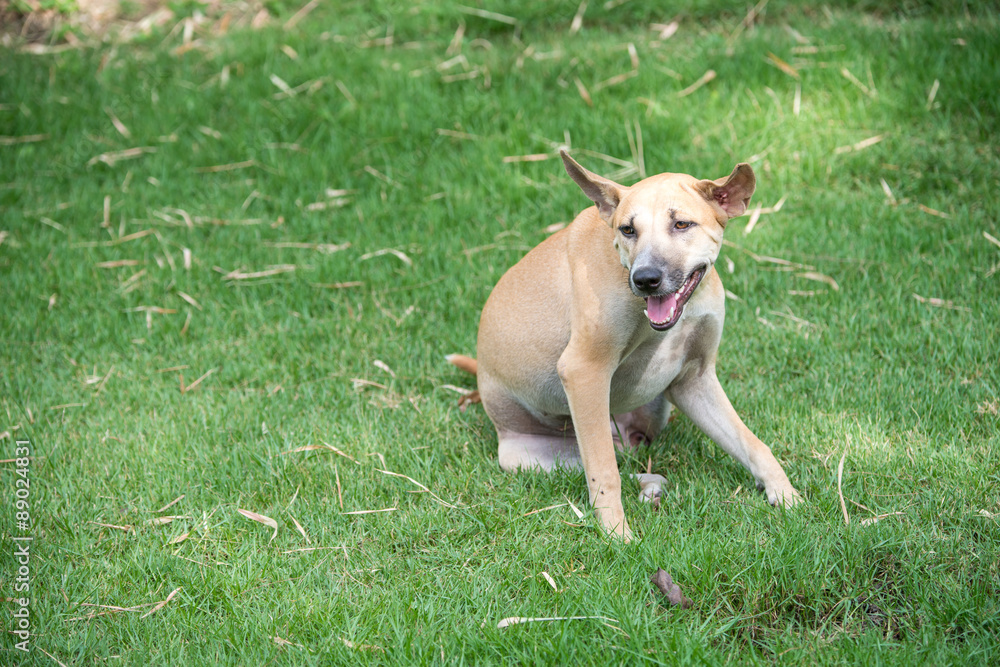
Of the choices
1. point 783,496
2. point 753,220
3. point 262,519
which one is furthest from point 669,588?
point 753,220

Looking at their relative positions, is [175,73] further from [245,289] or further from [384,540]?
[384,540]

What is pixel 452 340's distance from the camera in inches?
211

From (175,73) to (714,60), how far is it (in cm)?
492

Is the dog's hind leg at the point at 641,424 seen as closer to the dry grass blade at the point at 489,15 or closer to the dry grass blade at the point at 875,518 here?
the dry grass blade at the point at 875,518

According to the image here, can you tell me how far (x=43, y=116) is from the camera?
791 cm

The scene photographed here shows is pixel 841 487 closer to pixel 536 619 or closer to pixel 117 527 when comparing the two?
pixel 536 619

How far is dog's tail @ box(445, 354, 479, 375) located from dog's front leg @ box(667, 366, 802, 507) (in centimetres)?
115

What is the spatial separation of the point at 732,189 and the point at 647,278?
0.59 m

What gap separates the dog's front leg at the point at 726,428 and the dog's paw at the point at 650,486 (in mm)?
319

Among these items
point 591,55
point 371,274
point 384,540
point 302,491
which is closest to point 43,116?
point 371,274

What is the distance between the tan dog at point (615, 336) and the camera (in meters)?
3.36

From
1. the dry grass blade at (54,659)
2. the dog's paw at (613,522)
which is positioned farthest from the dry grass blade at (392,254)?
the dry grass blade at (54,659)

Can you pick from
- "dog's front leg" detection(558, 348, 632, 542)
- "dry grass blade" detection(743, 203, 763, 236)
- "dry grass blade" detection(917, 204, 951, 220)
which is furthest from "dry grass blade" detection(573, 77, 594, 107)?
"dog's front leg" detection(558, 348, 632, 542)

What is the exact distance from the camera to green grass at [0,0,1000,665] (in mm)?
3262
